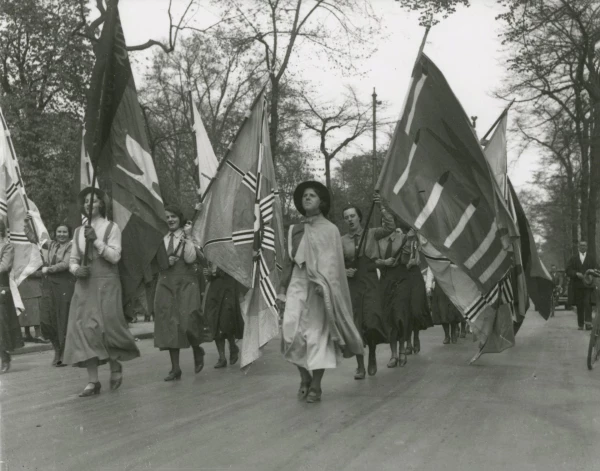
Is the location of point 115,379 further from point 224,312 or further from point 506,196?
point 506,196

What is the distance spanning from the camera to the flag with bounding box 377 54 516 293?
866 centimetres

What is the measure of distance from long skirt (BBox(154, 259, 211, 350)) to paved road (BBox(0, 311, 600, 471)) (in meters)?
0.47

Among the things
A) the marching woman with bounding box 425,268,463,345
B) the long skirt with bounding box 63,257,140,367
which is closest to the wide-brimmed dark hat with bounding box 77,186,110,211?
the long skirt with bounding box 63,257,140,367

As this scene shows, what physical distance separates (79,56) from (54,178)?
9.85ft

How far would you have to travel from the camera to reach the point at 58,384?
8.88 meters

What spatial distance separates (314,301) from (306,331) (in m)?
0.30

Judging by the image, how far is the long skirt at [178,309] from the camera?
29.8 ft

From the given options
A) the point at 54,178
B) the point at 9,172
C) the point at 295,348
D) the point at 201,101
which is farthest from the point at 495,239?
the point at 201,101

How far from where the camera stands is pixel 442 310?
45.5 feet

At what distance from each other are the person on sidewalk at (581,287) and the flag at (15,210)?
11.8 m

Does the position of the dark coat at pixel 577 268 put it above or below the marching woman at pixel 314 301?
above

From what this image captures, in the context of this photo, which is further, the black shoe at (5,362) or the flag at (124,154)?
the black shoe at (5,362)

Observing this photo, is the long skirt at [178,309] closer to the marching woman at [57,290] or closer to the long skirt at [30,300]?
the marching woman at [57,290]

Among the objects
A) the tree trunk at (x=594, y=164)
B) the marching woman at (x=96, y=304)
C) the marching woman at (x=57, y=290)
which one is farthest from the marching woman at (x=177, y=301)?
the tree trunk at (x=594, y=164)
